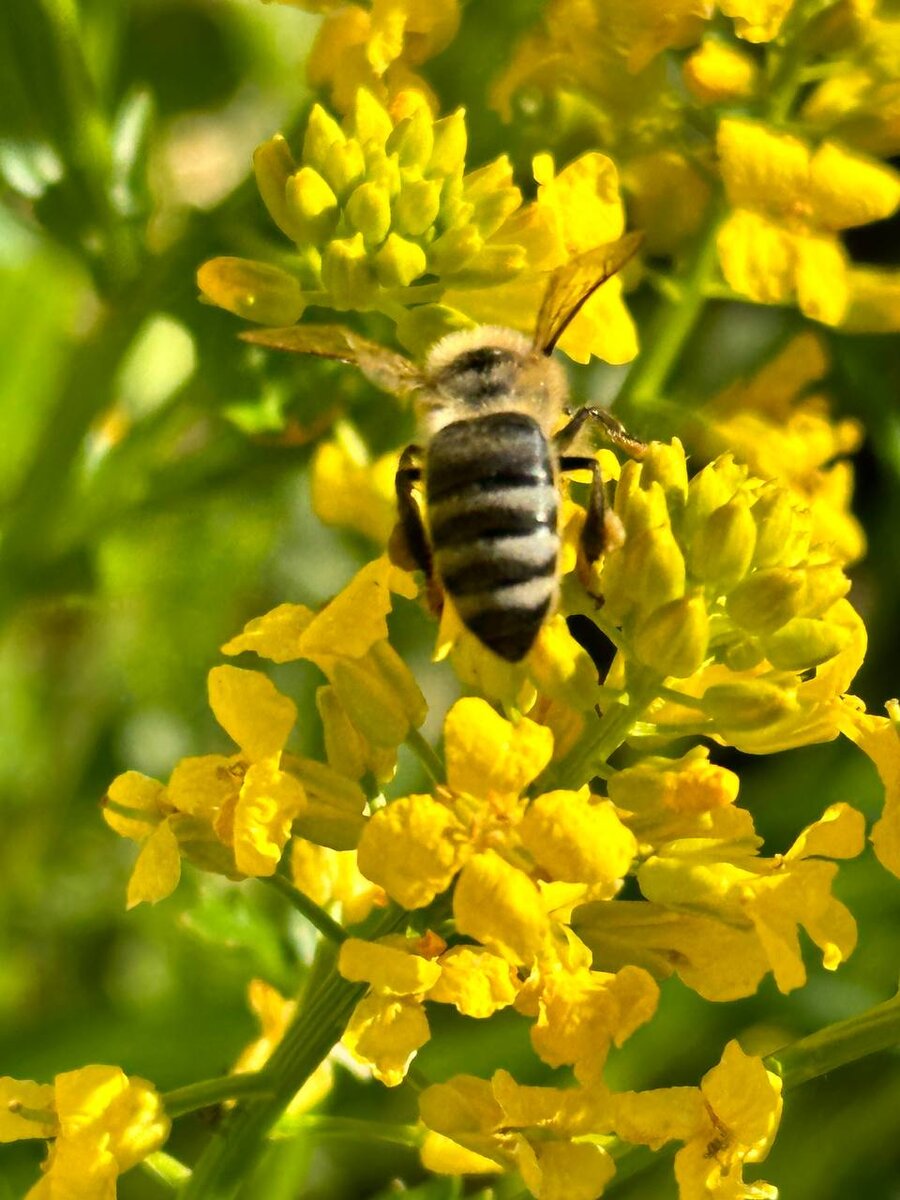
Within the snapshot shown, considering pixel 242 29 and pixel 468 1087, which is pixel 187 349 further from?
pixel 468 1087

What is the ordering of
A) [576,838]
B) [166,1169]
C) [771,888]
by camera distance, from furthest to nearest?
[166,1169] → [771,888] → [576,838]

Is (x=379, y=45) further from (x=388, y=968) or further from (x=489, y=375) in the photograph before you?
(x=388, y=968)

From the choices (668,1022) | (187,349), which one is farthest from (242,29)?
(668,1022)

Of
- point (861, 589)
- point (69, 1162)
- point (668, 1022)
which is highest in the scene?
point (69, 1162)

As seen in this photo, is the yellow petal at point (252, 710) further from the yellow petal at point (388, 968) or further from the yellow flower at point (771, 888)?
the yellow flower at point (771, 888)

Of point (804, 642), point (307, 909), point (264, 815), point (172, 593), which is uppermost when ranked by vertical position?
point (804, 642)

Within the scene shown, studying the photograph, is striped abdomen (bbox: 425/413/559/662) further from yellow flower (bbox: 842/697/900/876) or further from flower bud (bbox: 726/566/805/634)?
yellow flower (bbox: 842/697/900/876)

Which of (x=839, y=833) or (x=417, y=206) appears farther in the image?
(x=417, y=206)

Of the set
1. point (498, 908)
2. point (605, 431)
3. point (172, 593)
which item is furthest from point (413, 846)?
point (172, 593)
